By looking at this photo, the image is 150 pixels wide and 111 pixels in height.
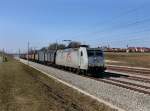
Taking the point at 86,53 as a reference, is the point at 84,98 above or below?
below

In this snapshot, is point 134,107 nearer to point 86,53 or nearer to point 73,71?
point 86,53

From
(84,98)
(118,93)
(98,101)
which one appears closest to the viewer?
(98,101)

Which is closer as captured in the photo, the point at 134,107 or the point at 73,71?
the point at 134,107

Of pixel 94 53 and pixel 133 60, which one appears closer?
pixel 94 53

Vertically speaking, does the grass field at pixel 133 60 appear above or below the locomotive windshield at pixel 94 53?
below

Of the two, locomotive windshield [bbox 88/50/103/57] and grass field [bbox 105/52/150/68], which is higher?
locomotive windshield [bbox 88/50/103/57]

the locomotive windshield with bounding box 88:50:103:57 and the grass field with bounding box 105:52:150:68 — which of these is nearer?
the locomotive windshield with bounding box 88:50:103:57

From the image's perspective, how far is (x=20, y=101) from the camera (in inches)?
647

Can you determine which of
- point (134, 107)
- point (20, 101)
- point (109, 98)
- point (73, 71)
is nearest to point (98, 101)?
point (109, 98)

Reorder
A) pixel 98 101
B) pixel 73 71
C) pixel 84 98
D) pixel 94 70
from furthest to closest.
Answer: pixel 73 71, pixel 94 70, pixel 84 98, pixel 98 101

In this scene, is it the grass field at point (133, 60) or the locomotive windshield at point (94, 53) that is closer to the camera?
the locomotive windshield at point (94, 53)

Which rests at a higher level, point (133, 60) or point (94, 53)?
point (94, 53)

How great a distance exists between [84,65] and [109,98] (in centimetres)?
1723

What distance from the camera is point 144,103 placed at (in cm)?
1658
